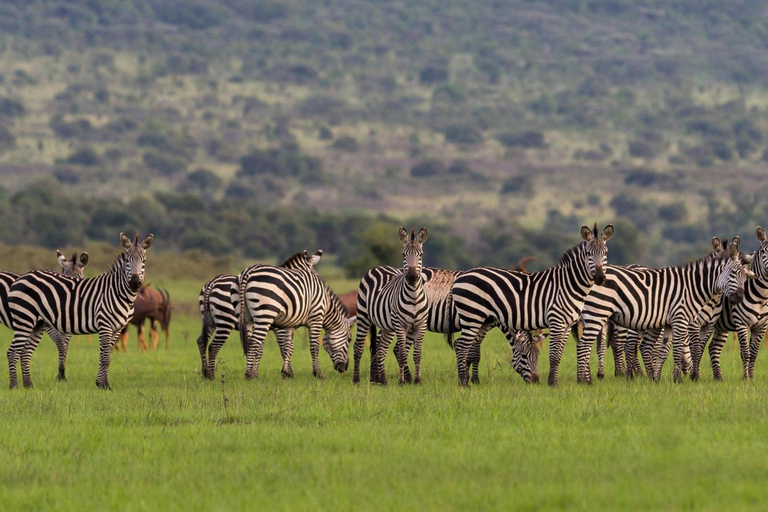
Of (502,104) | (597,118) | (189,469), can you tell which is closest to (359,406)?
(189,469)

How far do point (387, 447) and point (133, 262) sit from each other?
6.87m

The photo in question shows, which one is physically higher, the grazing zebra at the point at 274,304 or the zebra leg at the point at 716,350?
the grazing zebra at the point at 274,304

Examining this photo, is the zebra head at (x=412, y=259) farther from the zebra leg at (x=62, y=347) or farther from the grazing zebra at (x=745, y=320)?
the zebra leg at (x=62, y=347)

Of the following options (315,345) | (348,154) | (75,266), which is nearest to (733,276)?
(315,345)

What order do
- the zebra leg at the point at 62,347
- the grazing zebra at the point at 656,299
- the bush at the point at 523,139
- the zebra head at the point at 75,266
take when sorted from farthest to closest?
the bush at the point at 523,139 → the zebra head at the point at 75,266 → the zebra leg at the point at 62,347 → the grazing zebra at the point at 656,299

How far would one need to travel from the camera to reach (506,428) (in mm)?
12125

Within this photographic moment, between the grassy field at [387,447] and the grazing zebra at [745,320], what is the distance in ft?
1.63

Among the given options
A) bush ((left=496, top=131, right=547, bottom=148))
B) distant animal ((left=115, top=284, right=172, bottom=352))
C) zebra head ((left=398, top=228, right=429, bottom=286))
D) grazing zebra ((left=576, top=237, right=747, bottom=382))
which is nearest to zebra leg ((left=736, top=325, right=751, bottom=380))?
grazing zebra ((left=576, top=237, right=747, bottom=382))

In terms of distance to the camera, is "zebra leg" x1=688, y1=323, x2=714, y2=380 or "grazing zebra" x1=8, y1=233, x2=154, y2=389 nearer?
"zebra leg" x1=688, y1=323, x2=714, y2=380

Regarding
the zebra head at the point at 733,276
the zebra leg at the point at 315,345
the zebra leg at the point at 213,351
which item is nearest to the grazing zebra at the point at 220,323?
the zebra leg at the point at 213,351

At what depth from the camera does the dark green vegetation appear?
8694cm

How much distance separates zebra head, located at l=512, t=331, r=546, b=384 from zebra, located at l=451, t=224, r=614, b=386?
0.65m

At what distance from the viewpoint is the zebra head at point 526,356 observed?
17375mm

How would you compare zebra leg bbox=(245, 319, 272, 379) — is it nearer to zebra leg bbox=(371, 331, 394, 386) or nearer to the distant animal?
zebra leg bbox=(371, 331, 394, 386)
